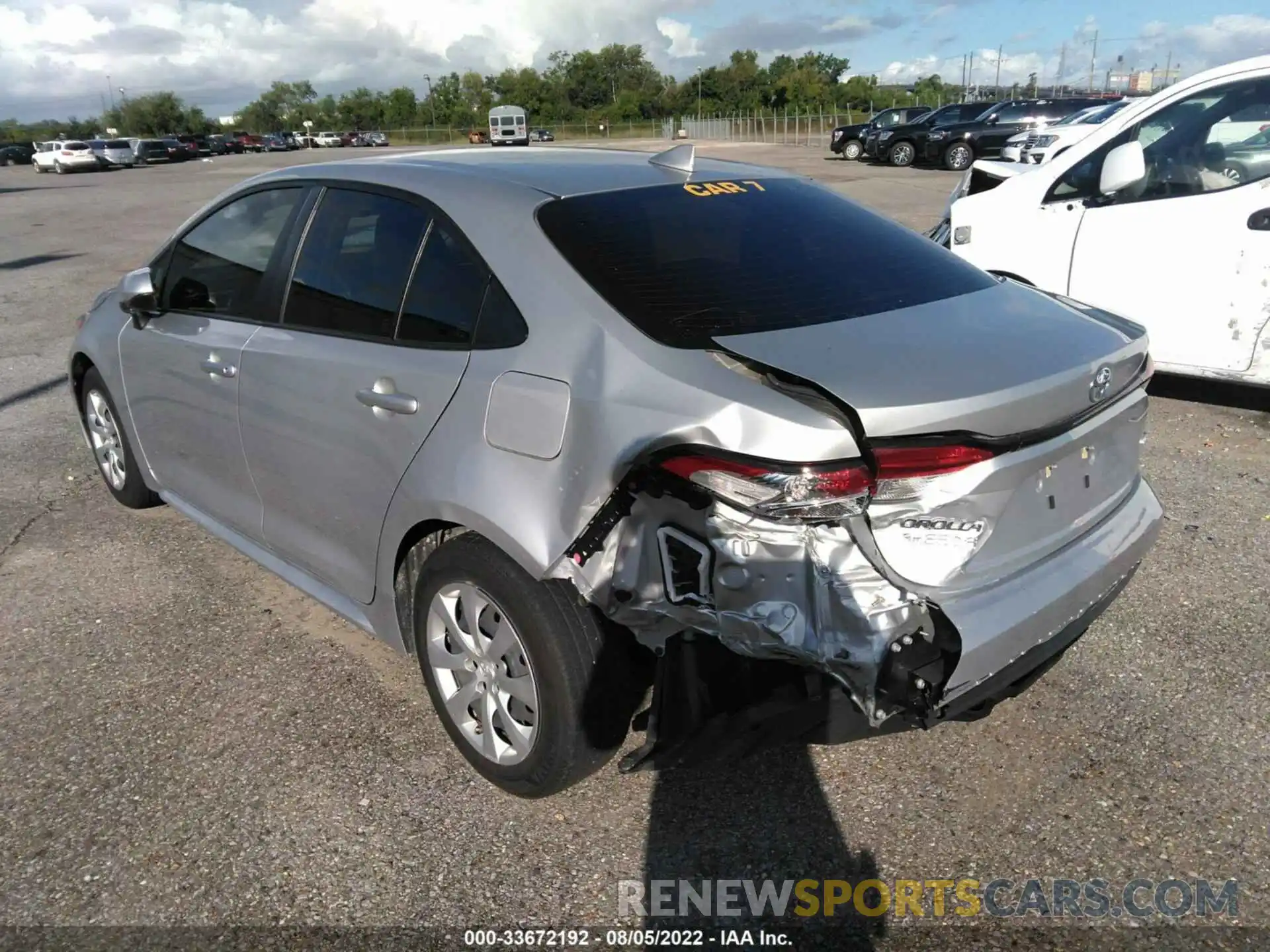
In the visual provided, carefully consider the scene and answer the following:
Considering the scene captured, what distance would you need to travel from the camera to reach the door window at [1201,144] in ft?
17.8

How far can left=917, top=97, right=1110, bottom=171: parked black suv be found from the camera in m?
25.6

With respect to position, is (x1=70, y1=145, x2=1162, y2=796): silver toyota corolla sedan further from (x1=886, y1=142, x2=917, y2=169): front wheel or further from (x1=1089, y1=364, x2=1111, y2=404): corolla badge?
(x1=886, y1=142, x2=917, y2=169): front wheel

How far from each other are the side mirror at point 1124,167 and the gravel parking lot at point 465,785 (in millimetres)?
2168

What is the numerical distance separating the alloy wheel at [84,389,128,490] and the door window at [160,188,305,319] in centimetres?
108

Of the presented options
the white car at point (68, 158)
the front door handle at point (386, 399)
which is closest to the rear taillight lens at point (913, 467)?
the front door handle at point (386, 399)

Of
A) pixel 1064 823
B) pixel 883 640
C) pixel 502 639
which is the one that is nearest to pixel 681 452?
pixel 883 640

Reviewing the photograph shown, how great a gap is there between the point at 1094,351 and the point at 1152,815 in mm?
1264

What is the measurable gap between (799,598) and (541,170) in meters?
1.69

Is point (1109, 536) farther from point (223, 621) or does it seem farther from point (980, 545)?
point (223, 621)

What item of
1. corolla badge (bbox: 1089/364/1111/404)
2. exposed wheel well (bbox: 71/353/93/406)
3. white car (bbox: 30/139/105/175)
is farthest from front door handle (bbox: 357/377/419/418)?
white car (bbox: 30/139/105/175)

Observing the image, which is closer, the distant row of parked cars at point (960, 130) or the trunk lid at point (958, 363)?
the trunk lid at point (958, 363)

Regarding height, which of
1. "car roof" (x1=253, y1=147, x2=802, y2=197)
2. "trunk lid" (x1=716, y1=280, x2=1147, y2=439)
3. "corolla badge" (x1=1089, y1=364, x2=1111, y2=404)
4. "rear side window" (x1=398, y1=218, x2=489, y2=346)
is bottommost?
"corolla badge" (x1=1089, y1=364, x2=1111, y2=404)

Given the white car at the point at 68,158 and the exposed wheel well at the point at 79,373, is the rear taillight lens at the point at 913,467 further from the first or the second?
the white car at the point at 68,158

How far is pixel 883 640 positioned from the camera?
7.11 feet
